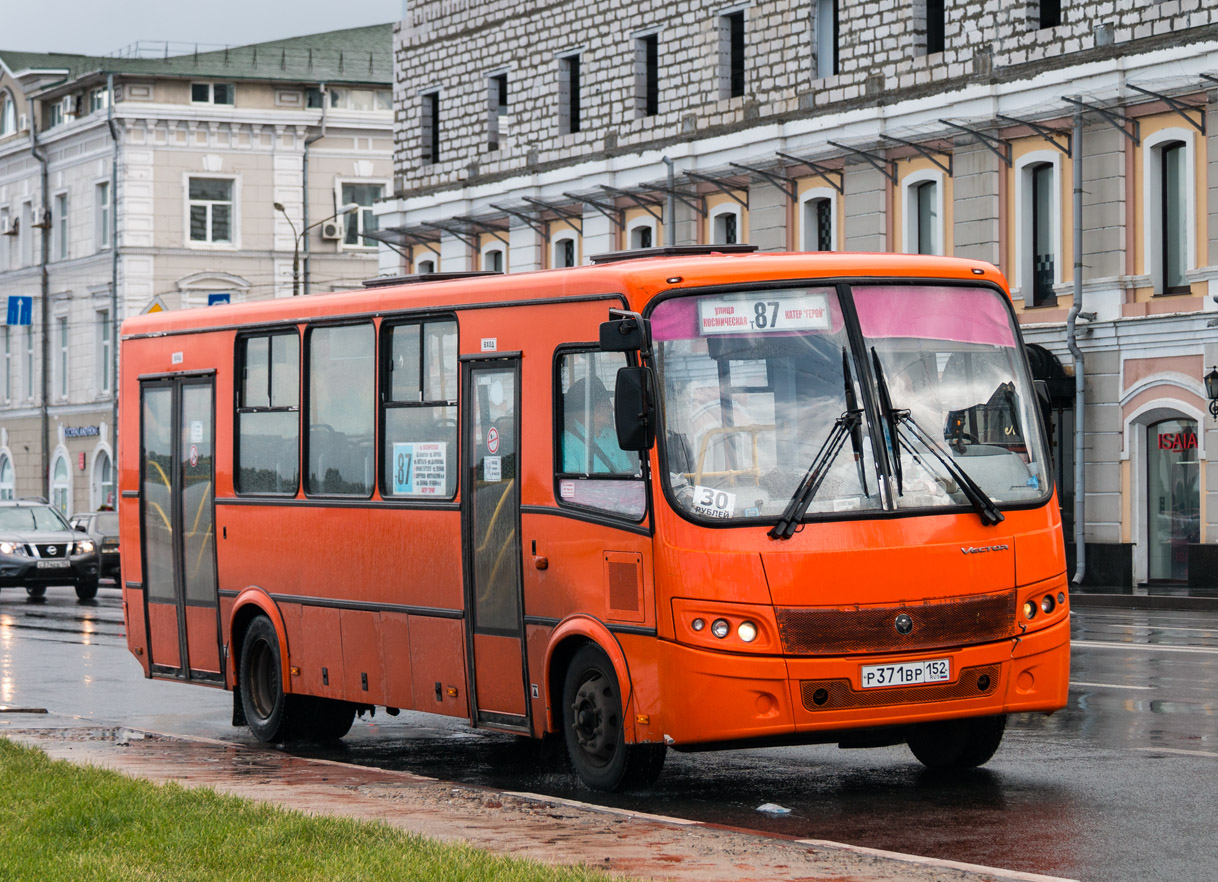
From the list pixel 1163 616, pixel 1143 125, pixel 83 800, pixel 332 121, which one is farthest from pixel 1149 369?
pixel 332 121

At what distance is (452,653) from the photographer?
12.9 metres

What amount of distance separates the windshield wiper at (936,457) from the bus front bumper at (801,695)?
66 cm

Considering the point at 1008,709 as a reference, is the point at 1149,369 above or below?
above

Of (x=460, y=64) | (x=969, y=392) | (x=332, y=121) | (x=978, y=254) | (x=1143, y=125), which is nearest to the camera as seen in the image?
(x=969, y=392)

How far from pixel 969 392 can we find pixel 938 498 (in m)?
0.67

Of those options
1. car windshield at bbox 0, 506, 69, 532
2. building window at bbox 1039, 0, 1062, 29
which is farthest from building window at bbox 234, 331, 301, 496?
building window at bbox 1039, 0, 1062, 29

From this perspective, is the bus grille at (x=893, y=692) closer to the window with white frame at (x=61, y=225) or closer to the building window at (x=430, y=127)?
the building window at (x=430, y=127)

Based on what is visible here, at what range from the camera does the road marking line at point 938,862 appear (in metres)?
8.40

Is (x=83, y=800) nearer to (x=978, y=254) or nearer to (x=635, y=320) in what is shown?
(x=635, y=320)

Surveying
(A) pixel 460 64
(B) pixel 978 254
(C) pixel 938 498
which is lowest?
(C) pixel 938 498

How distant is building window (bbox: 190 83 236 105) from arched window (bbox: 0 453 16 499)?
1489 centimetres

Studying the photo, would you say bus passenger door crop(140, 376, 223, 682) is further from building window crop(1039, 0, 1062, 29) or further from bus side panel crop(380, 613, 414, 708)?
building window crop(1039, 0, 1062, 29)

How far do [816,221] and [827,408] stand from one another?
3036 centimetres

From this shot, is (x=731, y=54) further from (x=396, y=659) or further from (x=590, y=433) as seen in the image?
(x=590, y=433)
